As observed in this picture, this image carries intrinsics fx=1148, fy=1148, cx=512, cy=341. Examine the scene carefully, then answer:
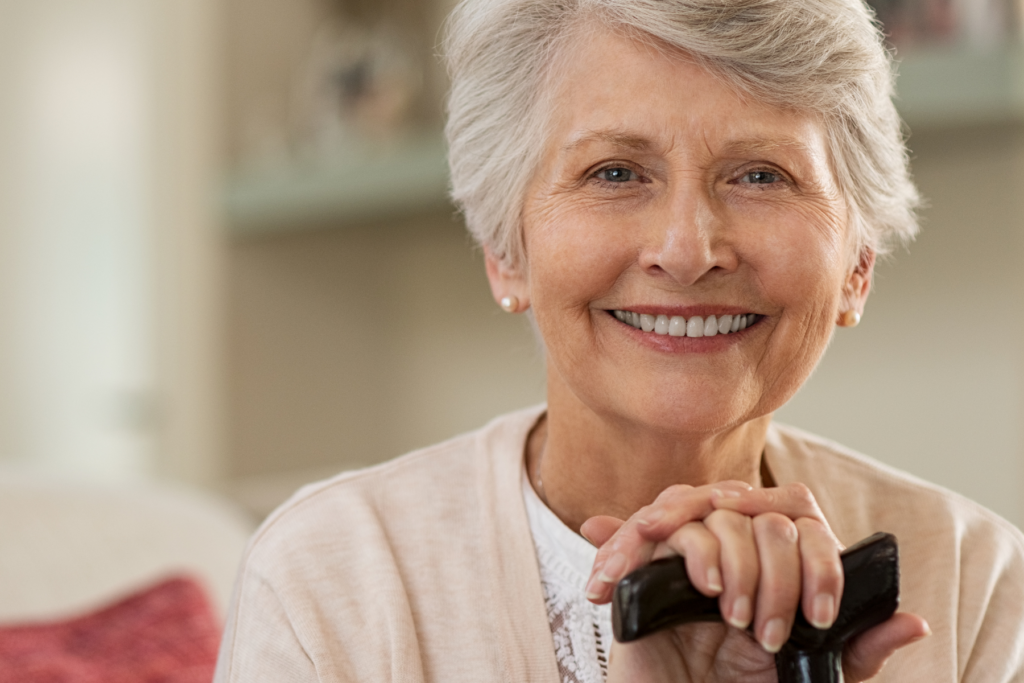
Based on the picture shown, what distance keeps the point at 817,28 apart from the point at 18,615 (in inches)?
49.1

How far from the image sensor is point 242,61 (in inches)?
142

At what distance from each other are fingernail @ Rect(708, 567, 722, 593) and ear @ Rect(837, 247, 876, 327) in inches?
18.9

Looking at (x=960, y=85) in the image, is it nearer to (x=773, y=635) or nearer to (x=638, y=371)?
(x=638, y=371)

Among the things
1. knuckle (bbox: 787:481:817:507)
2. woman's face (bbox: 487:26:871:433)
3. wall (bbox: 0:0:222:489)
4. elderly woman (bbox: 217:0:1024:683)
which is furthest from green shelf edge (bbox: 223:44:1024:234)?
knuckle (bbox: 787:481:817:507)

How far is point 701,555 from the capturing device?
83 cm

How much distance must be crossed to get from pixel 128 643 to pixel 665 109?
102cm

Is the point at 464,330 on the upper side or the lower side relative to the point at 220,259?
lower

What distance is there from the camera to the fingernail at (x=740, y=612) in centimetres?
82

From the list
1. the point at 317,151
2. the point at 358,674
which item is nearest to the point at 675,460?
the point at 358,674

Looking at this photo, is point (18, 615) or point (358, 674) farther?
point (18, 615)

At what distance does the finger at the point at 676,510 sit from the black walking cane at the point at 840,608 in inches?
1.4

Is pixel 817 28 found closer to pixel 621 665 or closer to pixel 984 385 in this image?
pixel 621 665

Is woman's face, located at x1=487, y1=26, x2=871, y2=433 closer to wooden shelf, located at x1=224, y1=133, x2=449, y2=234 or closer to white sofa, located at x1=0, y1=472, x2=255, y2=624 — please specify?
white sofa, located at x1=0, y1=472, x2=255, y2=624

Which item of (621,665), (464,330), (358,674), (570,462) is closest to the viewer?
(621,665)
